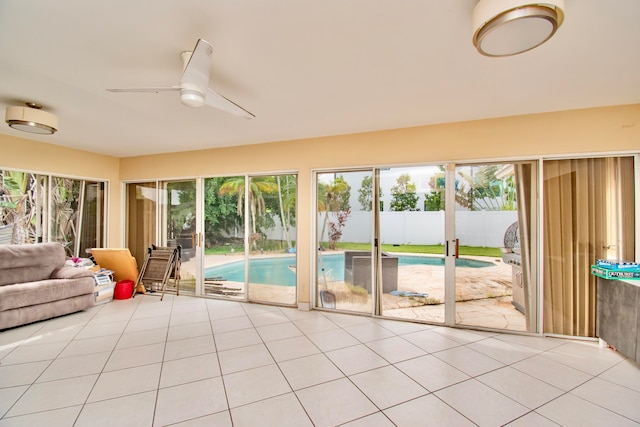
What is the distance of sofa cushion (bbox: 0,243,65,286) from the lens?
11.2 ft

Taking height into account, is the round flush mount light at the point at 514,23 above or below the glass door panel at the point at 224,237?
above

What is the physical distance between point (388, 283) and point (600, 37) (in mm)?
3007

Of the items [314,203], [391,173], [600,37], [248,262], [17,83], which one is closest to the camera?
[600,37]

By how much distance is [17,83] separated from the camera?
7.68ft

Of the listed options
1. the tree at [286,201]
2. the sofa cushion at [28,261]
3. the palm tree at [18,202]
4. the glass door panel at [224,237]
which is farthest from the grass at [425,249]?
the palm tree at [18,202]

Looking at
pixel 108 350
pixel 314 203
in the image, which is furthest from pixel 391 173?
pixel 108 350

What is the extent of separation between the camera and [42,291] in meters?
3.35

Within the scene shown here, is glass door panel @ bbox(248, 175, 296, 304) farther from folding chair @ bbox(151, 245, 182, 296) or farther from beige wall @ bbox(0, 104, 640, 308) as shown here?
folding chair @ bbox(151, 245, 182, 296)

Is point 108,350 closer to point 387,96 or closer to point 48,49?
point 48,49

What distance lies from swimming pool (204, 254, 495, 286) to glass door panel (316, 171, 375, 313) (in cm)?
2

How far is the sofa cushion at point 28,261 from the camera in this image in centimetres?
340

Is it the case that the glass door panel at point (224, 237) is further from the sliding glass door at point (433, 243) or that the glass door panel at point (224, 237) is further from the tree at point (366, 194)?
the tree at point (366, 194)

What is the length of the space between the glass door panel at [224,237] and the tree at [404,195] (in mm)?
2498

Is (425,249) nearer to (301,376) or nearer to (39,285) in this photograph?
(301,376)
